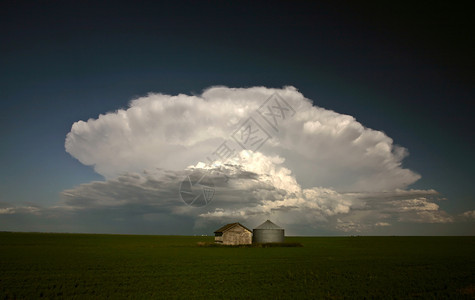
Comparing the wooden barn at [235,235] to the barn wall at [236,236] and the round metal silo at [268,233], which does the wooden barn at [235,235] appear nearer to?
the barn wall at [236,236]

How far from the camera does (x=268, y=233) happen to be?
228ft

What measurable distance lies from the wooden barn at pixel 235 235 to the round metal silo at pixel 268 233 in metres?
1.99

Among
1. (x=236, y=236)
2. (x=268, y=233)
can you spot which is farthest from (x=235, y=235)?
(x=268, y=233)

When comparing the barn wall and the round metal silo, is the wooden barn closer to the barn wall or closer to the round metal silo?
the barn wall

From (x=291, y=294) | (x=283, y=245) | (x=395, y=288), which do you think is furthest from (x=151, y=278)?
(x=283, y=245)

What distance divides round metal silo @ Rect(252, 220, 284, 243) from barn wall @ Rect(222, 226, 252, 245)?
2503mm

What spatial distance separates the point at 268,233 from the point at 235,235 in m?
7.17

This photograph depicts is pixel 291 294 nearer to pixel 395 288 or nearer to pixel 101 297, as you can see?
pixel 395 288

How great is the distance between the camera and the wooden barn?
226 ft

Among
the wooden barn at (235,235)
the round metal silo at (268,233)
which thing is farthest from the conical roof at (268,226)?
the wooden barn at (235,235)

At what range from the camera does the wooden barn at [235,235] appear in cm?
6881

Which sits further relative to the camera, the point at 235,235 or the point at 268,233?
the point at 268,233

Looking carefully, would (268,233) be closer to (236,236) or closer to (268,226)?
(268,226)

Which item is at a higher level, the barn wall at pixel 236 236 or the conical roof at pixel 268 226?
the conical roof at pixel 268 226
